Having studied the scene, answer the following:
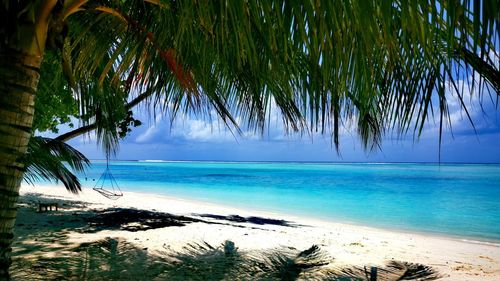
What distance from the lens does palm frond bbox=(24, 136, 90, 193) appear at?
11.3 feet

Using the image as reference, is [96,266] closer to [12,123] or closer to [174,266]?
[174,266]

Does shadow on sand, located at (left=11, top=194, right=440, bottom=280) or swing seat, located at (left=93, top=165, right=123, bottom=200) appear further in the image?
swing seat, located at (left=93, top=165, right=123, bottom=200)

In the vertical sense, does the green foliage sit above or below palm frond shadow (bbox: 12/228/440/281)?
above

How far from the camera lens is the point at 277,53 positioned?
1.49 m

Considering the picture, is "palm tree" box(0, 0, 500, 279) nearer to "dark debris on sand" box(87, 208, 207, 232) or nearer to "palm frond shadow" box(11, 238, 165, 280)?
"palm frond shadow" box(11, 238, 165, 280)

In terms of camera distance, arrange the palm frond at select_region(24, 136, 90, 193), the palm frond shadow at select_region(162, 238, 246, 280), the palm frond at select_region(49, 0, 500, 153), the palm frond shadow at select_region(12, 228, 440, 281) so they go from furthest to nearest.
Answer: the palm frond at select_region(24, 136, 90, 193) → the palm frond shadow at select_region(162, 238, 246, 280) → the palm frond shadow at select_region(12, 228, 440, 281) → the palm frond at select_region(49, 0, 500, 153)

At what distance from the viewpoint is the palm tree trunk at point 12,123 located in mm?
1597

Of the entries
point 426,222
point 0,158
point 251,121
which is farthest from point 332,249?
point 426,222

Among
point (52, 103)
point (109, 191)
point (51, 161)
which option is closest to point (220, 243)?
point (51, 161)

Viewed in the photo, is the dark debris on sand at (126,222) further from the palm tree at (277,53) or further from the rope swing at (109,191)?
the palm tree at (277,53)

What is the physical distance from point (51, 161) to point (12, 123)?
2.29 meters

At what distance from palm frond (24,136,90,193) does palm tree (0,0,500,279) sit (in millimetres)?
1131

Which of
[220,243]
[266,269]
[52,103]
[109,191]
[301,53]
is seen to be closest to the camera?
[301,53]

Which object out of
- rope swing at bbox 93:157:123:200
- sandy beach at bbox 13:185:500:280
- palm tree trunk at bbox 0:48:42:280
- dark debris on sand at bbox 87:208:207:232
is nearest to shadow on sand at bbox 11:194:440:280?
sandy beach at bbox 13:185:500:280
